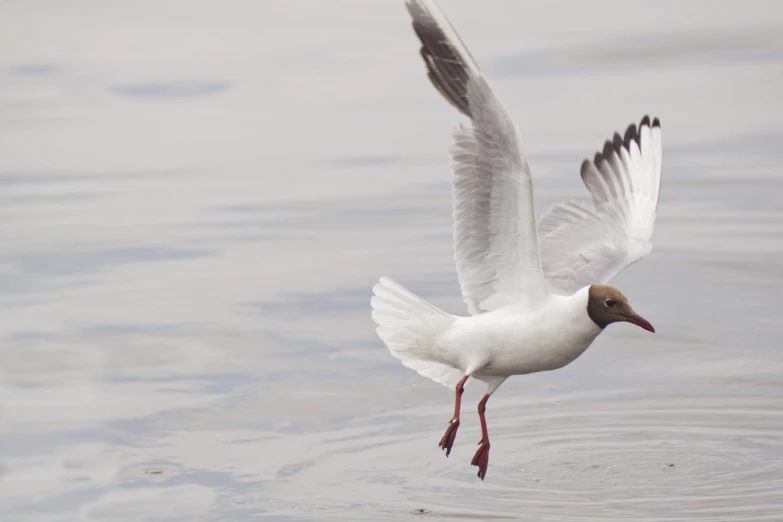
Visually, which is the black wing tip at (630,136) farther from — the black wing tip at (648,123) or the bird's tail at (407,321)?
the bird's tail at (407,321)

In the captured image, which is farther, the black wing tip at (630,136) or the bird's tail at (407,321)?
the black wing tip at (630,136)

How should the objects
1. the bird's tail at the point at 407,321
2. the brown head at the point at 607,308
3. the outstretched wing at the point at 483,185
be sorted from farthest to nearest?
1. the bird's tail at the point at 407,321
2. the brown head at the point at 607,308
3. the outstretched wing at the point at 483,185

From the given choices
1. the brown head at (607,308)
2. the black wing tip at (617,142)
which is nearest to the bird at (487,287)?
the brown head at (607,308)

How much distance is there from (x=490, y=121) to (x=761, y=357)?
3.36m

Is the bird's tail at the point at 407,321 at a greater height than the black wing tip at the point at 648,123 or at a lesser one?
lesser

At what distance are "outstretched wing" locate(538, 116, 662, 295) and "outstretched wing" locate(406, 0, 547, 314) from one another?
2.14ft

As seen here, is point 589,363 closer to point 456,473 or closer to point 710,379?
point 710,379

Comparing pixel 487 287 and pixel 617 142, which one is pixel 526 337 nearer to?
pixel 487 287

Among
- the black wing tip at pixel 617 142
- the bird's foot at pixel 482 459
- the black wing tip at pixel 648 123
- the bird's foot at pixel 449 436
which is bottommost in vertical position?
the bird's foot at pixel 482 459

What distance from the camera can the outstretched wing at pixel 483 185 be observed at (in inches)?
283

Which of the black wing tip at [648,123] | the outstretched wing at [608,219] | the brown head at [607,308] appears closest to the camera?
the brown head at [607,308]

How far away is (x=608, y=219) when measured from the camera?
9312 mm

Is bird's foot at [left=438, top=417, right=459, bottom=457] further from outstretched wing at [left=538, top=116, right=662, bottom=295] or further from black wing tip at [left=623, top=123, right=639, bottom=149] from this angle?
black wing tip at [left=623, top=123, right=639, bottom=149]

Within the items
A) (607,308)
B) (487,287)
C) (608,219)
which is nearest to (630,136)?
(608,219)
